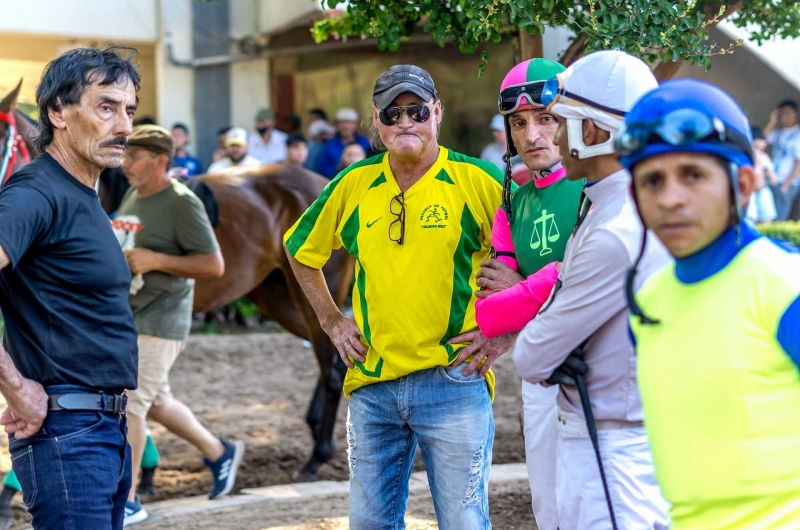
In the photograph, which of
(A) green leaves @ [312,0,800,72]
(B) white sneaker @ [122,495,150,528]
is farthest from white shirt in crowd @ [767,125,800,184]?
(B) white sneaker @ [122,495,150,528]

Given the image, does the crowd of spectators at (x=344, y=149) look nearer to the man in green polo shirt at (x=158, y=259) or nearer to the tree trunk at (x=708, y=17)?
the man in green polo shirt at (x=158, y=259)

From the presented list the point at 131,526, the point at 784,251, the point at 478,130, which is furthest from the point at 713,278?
the point at 478,130

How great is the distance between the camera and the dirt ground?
5871 millimetres

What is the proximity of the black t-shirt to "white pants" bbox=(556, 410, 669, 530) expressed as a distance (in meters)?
1.35

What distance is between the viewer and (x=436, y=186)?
3.24m

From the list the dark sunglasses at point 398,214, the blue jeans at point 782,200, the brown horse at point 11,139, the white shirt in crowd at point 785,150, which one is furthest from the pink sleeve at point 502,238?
the blue jeans at point 782,200

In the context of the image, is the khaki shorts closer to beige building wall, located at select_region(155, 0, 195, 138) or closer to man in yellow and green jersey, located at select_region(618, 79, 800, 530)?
man in yellow and green jersey, located at select_region(618, 79, 800, 530)

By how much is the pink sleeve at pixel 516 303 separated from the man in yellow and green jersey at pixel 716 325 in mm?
796

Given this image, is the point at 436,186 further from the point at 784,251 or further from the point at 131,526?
the point at 131,526

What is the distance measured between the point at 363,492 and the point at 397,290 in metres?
0.68

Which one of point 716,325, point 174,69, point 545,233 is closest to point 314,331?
point 545,233

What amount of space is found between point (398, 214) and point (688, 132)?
5.35 ft

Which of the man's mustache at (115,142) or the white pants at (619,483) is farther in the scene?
the man's mustache at (115,142)

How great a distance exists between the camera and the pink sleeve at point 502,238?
2911 mm
